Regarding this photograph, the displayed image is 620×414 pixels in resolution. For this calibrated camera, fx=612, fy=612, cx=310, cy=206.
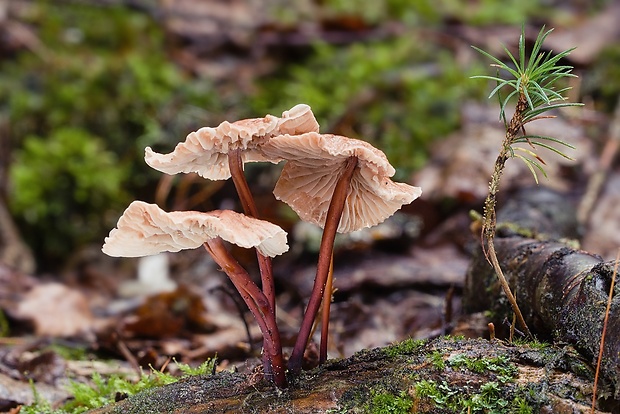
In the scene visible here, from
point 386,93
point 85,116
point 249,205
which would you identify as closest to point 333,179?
point 249,205

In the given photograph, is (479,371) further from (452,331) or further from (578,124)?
(578,124)

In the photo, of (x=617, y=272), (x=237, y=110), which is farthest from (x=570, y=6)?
(x=617, y=272)

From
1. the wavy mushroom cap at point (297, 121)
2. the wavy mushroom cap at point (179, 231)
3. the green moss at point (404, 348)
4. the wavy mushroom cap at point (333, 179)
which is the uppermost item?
the wavy mushroom cap at point (297, 121)

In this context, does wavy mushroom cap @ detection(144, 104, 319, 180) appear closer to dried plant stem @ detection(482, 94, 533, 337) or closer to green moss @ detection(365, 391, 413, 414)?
dried plant stem @ detection(482, 94, 533, 337)

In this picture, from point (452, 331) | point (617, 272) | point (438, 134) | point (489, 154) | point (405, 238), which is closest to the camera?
point (617, 272)

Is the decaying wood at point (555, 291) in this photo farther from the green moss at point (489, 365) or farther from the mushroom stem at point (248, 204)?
the mushroom stem at point (248, 204)

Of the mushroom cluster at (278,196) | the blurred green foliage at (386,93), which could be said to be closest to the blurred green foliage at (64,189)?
the blurred green foliage at (386,93)

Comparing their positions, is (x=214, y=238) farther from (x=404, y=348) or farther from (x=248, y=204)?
(x=404, y=348)
